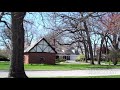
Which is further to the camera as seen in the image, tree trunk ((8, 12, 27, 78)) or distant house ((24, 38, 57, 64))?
distant house ((24, 38, 57, 64))

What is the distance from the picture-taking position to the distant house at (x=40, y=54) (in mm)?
57031

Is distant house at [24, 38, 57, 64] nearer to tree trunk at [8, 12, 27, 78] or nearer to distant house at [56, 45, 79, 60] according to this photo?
tree trunk at [8, 12, 27, 78]

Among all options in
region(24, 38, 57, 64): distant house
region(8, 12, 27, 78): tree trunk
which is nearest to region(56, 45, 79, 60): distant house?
region(24, 38, 57, 64): distant house

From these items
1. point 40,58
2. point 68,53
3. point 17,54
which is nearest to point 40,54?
point 40,58

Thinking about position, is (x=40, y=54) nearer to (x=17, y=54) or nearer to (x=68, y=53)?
(x=17, y=54)

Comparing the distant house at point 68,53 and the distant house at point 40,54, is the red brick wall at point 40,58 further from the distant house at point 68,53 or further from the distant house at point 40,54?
the distant house at point 68,53

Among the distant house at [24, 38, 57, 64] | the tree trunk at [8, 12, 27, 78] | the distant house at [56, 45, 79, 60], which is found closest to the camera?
the tree trunk at [8, 12, 27, 78]

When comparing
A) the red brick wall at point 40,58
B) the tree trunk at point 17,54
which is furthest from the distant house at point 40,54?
the tree trunk at point 17,54

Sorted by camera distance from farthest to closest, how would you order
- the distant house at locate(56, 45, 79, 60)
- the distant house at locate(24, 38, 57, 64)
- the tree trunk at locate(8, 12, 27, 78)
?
the distant house at locate(56, 45, 79, 60), the distant house at locate(24, 38, 57, 64), the tree trunk at locate(8, 12, 27, 78)

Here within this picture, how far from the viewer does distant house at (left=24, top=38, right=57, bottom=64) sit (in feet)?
187

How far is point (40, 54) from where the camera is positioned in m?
57.2

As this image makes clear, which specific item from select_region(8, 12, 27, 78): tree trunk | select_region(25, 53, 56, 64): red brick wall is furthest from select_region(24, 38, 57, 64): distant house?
select_region(8, 12, 27, 78): tree trunk
